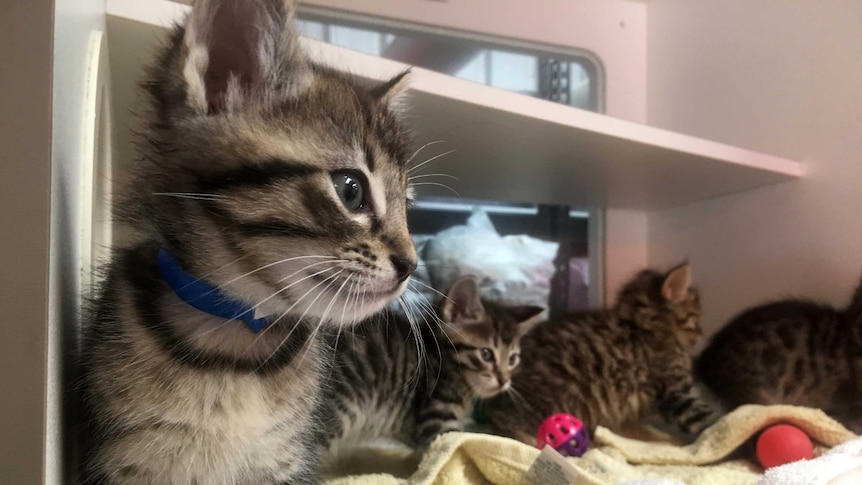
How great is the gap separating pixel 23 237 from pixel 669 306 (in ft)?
4.57

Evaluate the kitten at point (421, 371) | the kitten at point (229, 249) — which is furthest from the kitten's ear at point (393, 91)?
the kitten at point (421, 371)

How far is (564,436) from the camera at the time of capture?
3.65ft

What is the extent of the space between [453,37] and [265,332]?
105cm

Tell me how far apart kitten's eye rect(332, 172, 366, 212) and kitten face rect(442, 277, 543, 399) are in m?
0.66

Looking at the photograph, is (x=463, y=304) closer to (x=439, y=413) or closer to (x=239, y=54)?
(x=439, y=413)

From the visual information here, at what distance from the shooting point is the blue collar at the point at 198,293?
24.2 inches

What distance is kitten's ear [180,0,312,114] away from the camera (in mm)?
573

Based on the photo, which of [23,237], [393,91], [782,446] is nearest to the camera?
[23,237]

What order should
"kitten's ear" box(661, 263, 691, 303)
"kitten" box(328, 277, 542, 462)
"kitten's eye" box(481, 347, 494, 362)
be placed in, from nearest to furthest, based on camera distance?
"kitten" box(328, 277, 542, 462), "kitten's eye" box(481, 347, 494, 362), "kitten's ear" box(661, 263, 691, 303)

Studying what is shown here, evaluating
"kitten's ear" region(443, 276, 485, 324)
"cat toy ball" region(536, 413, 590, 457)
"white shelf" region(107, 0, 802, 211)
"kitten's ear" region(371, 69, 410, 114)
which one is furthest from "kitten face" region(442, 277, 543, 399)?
"kitten's ear" region(371, 69, 410, 114)

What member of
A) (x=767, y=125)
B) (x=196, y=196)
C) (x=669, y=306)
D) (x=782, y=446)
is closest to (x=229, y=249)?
(x=196, y=196)

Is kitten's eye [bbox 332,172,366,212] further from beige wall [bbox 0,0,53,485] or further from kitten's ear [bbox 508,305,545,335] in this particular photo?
kitten's ear [bbox 508,305,545,335]

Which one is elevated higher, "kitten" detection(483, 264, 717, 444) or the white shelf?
the white shelf

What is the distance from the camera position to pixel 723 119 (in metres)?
1.58
